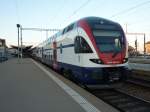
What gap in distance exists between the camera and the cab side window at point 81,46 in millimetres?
13240

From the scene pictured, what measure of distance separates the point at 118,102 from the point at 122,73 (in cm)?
195

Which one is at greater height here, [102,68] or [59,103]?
[102,68]

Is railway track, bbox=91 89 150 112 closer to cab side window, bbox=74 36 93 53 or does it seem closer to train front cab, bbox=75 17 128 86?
train front cab, bbox=75 17 128 86

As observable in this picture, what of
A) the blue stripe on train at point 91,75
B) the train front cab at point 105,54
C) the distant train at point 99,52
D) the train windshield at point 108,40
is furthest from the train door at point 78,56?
the train windshield at point 108,40

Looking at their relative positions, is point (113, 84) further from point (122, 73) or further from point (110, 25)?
point (110, 25)

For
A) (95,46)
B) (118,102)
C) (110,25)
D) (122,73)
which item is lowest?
(118,102)

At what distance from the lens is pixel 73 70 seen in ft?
49.5

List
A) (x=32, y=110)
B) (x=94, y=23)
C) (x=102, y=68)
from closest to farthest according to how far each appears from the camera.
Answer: (x=32, y=110) < (x=102, y=68) < (x=94, y=23)

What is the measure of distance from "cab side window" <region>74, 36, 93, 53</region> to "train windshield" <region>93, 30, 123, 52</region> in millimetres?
450

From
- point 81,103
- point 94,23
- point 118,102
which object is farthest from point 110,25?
point 81,103

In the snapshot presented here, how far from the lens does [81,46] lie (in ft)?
44.6

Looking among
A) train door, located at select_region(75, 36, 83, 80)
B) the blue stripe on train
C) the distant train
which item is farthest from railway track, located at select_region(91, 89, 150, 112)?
train door, located at select_region(75, 36, 83, 80)

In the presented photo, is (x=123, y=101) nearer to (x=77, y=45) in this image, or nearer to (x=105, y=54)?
(x=105, y=54)

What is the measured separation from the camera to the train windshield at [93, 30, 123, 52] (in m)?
13.3
